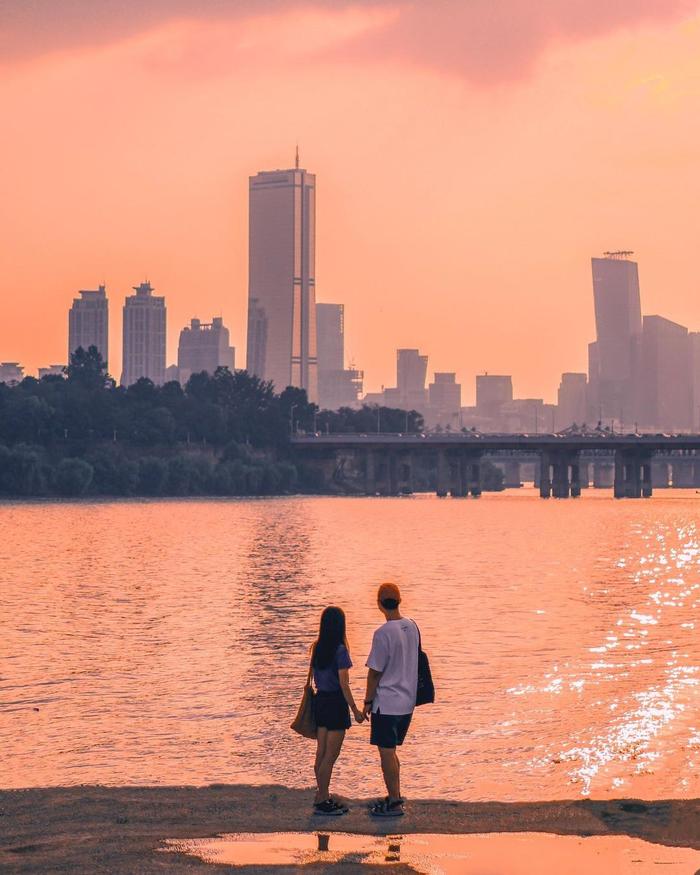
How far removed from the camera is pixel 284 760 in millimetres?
25625

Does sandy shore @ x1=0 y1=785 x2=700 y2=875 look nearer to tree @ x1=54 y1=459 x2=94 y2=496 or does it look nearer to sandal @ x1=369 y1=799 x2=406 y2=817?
sandal @ x1=369 y1=799 x2=406 y2=817

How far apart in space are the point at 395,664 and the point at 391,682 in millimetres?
240

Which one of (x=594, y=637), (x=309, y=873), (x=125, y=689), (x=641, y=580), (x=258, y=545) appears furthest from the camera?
(x=258, y=545)

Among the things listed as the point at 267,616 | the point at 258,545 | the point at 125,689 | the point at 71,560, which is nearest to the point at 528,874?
the point at 125,689

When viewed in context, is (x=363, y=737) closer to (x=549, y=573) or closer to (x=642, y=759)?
(x=642, y=759)

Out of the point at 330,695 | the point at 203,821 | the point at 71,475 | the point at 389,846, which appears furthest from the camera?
the point at 71,475

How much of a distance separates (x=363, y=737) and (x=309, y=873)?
438 inches

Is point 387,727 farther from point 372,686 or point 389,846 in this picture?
point 389,846

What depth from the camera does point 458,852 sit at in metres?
18.0

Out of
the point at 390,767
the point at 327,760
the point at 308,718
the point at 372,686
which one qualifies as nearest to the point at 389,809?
the point at 390,767

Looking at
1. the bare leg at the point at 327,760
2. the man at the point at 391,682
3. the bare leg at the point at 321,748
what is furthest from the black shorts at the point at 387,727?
the bare leg at the point at 321,748

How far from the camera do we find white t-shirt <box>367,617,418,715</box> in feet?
63.8

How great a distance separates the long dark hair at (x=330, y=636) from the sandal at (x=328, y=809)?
5.89ft

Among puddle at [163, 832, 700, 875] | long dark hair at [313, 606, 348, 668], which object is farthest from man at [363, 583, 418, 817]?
puddle at [163, 832, 700, 875]
